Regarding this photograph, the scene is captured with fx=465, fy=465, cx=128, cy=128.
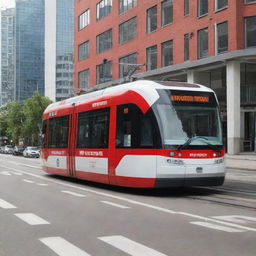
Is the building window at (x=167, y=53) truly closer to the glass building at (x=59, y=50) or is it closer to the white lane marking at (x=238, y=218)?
the white lane marking at (x=238, y=218)

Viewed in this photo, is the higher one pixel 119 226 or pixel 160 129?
pixel 160 129

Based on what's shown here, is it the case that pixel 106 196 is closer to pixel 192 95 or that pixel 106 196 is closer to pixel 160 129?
pixel 160 129

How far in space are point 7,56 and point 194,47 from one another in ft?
417

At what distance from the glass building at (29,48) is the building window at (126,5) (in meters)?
102

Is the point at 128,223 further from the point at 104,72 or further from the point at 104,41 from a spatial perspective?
the point at 104,41

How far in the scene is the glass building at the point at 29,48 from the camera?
152 metres

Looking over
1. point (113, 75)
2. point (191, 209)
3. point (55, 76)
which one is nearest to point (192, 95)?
point (191, 209)

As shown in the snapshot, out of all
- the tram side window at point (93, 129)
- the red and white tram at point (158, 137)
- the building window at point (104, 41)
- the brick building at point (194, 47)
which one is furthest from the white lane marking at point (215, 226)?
the building window at point (104, 41)

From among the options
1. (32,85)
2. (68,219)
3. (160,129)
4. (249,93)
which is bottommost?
(68,219)

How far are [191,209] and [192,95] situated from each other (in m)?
3.89

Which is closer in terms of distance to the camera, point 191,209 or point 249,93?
point 191,209

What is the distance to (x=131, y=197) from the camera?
475 inches

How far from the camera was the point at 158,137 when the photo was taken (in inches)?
466

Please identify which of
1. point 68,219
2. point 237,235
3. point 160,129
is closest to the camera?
point 237,235
